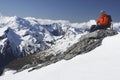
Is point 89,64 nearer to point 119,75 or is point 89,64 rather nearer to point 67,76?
point 67,76

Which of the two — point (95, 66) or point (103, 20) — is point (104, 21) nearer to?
point (103, 20)

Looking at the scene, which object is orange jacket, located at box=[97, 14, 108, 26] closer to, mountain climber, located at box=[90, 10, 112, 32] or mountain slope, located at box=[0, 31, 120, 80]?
mountain climber, located at box=[90, 10, 112, 32]

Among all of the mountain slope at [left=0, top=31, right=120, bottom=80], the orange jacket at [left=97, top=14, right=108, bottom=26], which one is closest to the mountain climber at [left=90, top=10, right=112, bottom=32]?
the orange jacket at [left=97, top=14, right=108, bottom=26]

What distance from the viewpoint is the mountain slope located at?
68.0 ft

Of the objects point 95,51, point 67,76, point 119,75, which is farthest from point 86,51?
point 119,75

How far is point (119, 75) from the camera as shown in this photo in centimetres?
1923

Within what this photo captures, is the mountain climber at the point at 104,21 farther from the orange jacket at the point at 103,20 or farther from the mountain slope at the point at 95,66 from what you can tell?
the mountain slope at the point at 95,66

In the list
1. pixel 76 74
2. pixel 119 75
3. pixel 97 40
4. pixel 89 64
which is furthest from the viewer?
pixel 97 40

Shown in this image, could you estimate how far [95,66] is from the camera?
75.5 ft

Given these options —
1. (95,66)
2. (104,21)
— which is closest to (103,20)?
(104,21)

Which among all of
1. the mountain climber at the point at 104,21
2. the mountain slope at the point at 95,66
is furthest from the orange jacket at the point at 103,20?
the mountain slope at the point at 95,66

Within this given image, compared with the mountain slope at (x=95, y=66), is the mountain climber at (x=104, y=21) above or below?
above

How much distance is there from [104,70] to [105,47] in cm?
666

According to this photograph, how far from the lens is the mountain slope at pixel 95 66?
20.7 meters
